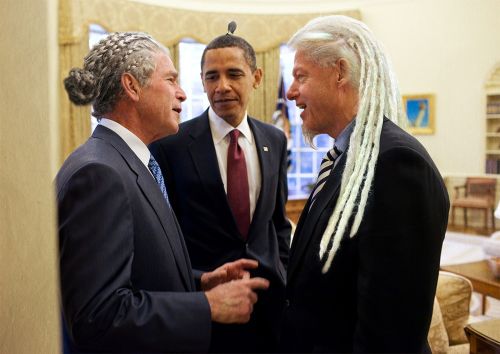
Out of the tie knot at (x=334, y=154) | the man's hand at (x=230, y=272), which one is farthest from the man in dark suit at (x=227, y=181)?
the tie knot at (x=334, y=154)

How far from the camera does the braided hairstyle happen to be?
1086mm

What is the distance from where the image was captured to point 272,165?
1696 mm

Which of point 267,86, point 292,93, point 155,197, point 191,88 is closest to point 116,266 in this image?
point 155,197

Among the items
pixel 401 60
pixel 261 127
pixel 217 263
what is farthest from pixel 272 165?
pixel 401 60

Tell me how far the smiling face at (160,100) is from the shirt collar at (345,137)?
0.44m

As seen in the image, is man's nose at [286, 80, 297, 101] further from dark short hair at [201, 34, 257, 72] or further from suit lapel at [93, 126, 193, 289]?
suit lapel at [93, 126, 193, 289]

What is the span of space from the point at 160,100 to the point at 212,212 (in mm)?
466

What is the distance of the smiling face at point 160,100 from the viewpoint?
1.12 m

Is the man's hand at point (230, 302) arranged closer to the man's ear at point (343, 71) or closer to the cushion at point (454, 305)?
the man's ear at point (343, 71)

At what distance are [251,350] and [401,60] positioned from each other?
3.00 feet

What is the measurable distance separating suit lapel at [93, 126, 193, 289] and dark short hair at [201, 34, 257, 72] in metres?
0.44

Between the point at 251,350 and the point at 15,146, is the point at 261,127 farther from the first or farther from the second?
the point at 15,146

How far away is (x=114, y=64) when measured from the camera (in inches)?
42.8

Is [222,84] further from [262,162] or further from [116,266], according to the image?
[116,266]
